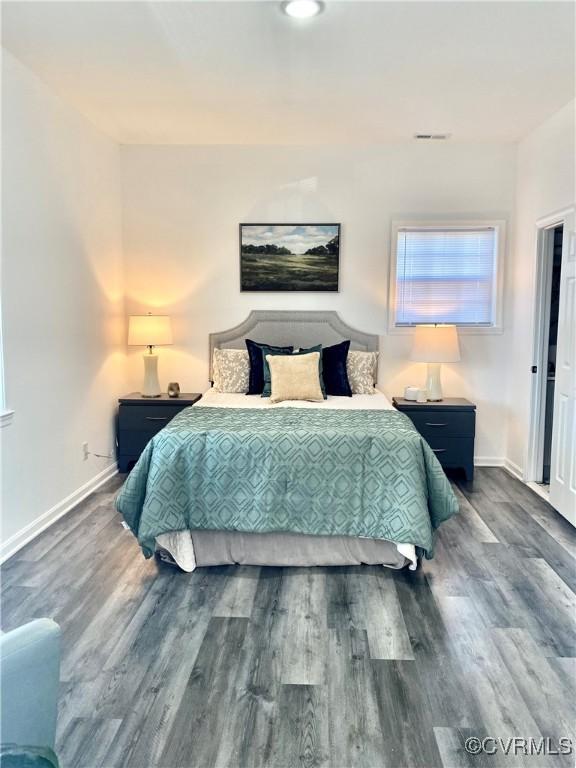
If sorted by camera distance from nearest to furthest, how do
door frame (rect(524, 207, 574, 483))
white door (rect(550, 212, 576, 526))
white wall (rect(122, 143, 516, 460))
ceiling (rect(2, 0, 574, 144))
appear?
ceiling (rect(2, 0, 574, 144)), white door (rect(550, 212, 576, 526)), door frame (rect(524, 207, 574, 483)), white wall (rect(122, 143, 516, 460))

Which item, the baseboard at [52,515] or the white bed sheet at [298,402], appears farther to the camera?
the white bed sheet at [298,402]

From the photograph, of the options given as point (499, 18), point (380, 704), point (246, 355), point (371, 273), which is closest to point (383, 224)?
point (371, 273)

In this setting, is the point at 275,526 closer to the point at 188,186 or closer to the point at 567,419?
the point at 567,419

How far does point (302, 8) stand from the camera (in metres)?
2.46

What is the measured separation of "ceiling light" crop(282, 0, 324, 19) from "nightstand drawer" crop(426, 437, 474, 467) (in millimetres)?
3099

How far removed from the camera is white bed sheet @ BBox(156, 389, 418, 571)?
2.81 meters

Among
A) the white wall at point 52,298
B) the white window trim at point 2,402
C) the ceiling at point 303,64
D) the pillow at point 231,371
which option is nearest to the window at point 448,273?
the ceiling at point 303,64

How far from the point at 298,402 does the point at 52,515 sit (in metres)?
1.85

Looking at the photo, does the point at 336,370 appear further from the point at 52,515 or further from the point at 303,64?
the point at 52,515

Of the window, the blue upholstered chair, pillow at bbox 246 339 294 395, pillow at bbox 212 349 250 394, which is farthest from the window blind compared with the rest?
the blue upholstered chair

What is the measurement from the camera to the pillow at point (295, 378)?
3.95 m

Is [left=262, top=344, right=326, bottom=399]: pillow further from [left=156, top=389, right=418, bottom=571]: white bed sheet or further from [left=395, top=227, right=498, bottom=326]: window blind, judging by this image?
[left=395, top=227, right=498, bottom=326]: window blind

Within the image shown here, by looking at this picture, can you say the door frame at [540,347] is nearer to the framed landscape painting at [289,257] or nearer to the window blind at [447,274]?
the window blind at [447,274]

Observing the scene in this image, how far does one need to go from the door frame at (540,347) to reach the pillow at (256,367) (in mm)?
2007
